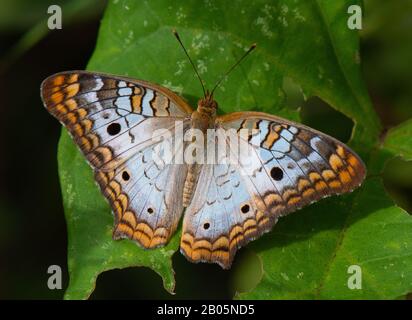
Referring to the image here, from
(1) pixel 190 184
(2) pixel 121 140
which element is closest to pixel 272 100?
(1) pixel 190 184

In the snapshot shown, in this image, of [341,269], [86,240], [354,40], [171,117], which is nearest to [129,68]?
[171,117]

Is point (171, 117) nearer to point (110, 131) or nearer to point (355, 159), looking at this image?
point (110, 131)

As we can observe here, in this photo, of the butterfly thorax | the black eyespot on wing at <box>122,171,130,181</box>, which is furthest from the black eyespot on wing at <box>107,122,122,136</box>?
the butterfly thorax

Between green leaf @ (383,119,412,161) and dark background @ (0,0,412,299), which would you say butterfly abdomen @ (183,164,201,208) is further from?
green leaf @ (383,119,412,161)

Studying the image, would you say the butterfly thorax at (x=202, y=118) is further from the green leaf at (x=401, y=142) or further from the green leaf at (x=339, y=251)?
the green leaf at (x=401, y=142)

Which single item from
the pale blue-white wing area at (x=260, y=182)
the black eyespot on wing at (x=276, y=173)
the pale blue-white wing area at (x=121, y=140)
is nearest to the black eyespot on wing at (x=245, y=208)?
the pale blue-white wing area at (x=260, y=182)

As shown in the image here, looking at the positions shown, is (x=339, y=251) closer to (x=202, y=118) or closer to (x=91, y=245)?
(x=202, y=118)
